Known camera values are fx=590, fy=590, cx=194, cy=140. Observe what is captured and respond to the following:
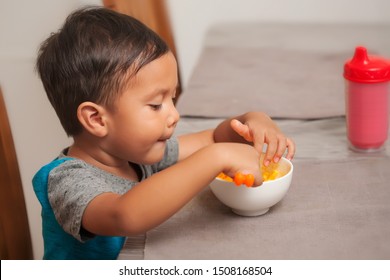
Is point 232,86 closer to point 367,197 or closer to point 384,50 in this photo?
point 367,197

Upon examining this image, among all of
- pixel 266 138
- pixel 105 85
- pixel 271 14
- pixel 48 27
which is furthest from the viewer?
pixel 271 14

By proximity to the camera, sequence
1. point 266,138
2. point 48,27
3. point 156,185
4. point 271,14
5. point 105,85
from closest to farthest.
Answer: point 156,185 → point 105,85 → point 266,138 → point 48,27 → point 271,14

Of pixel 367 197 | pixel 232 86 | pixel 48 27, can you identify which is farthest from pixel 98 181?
pixel 48 27

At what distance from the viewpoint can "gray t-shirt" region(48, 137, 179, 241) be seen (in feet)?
2.96

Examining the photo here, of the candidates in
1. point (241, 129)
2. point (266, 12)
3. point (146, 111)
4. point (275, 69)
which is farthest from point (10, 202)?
point (266, 12)

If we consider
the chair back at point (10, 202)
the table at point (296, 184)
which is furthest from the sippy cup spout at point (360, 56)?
the chair back at point (10, 202)

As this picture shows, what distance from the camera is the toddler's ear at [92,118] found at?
97 cm

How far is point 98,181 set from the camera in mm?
953

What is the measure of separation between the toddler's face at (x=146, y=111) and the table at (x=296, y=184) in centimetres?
13

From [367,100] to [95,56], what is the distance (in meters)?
0.53

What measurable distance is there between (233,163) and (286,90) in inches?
26.7

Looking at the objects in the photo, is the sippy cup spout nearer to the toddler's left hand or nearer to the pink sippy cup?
the pink sippy cup

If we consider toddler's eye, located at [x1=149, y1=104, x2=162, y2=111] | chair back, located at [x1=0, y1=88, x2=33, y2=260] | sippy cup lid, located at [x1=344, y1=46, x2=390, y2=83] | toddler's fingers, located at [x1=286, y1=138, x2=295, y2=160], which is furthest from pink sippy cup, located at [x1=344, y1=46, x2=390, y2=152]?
chair back, located at [x1=0, y1=88, x2=33, y2=260]

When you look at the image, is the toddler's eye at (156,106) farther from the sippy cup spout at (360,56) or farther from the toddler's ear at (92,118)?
the sippy cup spout at (360,56)
